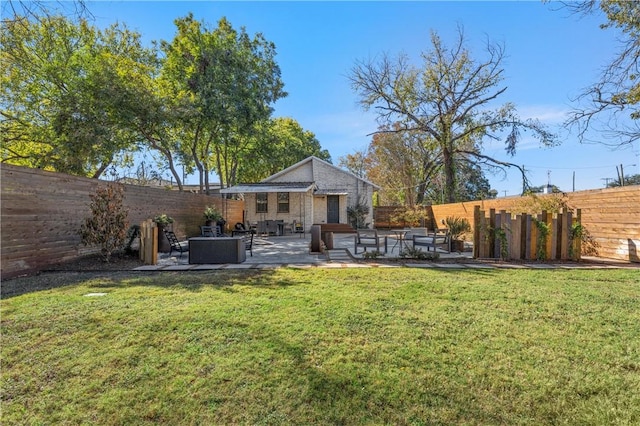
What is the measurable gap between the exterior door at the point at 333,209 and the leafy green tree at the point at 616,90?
14019mm

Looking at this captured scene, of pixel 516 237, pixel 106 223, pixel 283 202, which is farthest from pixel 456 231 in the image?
pixel 283 202

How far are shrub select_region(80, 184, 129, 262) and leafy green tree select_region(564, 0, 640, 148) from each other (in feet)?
41.1

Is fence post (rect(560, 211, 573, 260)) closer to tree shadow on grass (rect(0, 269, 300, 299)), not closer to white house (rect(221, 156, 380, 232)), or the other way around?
tree shadow on grass (rect(0, 269, 300, 299))

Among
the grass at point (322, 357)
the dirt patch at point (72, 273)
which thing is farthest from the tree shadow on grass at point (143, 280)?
the grass at point (322, 357)

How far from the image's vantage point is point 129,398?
8.00 ft

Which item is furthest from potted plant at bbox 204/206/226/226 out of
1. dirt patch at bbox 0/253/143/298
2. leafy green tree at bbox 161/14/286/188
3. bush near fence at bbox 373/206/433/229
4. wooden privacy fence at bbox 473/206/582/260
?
bush near fence at bbox 373/206/433/229

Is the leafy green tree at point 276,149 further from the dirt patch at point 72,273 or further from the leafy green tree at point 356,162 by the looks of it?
the dirt patch at point 72,273

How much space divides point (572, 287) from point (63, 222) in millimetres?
11203

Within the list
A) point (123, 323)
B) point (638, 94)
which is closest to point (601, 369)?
point (123, 323)

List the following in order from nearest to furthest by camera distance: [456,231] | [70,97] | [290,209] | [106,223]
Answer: [106,223] → [456,231] → [70,97] → [290,209]

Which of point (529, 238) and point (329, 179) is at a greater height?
point (329, 179)

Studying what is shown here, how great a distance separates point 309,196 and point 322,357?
1804 cm

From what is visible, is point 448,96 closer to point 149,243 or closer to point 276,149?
point 276,149

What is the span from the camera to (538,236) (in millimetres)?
8695
